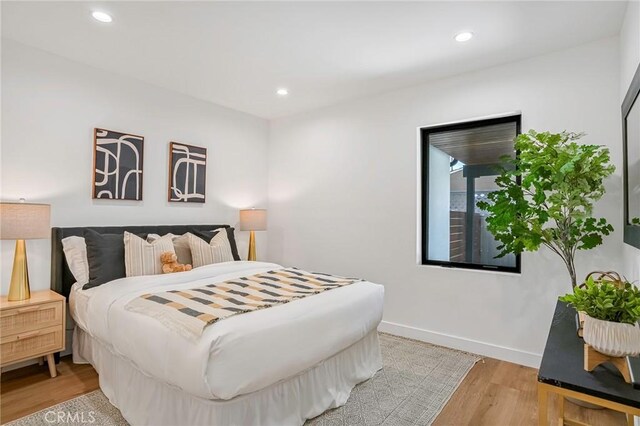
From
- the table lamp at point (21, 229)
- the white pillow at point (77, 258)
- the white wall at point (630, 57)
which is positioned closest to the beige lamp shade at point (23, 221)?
the table lamp at point (21, 229)

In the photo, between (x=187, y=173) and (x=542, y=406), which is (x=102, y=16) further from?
(x=542, y=406)

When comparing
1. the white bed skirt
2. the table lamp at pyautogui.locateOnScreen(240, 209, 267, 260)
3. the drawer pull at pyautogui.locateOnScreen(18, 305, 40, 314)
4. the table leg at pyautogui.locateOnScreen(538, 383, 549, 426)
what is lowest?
the white bed skirt

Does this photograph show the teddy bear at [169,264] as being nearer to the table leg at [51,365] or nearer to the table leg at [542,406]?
the table leg at [51,365]

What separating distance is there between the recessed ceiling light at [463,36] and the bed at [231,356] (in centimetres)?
207

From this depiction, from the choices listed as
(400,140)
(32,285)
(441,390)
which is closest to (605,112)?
(400,140)

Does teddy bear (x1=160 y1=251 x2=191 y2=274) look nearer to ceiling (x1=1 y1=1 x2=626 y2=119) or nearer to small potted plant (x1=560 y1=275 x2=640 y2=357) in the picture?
ceiling (x1=1 y1=1 x2=626 y2=119)

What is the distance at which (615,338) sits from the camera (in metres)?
1.17

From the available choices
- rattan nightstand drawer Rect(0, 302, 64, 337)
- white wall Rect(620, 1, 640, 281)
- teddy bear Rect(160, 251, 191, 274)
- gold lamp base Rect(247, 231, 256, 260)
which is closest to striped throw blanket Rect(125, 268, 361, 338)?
teddy bear Rect(160, 251, 191, 274)

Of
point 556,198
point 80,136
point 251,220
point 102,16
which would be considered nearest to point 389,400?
point 556,198

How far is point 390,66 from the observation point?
326 cm

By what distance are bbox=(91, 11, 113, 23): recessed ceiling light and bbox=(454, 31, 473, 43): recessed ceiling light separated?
8.49ft

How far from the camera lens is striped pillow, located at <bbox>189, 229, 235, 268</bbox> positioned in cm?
344

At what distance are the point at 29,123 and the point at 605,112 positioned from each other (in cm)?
472

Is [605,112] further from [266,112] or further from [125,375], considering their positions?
[125,375]
